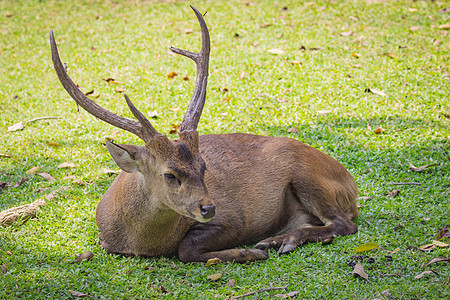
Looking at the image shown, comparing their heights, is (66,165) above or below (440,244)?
below

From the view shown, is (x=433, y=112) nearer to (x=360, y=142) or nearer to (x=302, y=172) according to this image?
(x=360, y=142)

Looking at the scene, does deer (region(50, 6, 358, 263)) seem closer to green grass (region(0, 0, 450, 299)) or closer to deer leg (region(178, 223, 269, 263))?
deer leg (region(178, 223, 269, 263))

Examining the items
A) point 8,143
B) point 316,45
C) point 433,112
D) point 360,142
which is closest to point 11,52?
point 8,143

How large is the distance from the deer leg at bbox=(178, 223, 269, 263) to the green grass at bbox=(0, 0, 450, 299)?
12cm

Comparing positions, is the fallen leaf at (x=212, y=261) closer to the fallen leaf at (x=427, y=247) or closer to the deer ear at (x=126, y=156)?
the deer ear at (x=126, y=156)

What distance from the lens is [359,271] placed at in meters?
4.07

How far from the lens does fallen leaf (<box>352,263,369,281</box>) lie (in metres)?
4.03

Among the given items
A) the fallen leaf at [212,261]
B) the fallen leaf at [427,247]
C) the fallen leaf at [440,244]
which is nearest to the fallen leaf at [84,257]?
the fallen leaf at [212,261]

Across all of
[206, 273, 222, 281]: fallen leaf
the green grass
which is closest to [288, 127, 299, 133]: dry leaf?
the green grass

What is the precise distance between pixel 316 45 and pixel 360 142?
3560mm

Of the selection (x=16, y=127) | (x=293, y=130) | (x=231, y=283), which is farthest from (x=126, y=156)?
(x=16, y=127)

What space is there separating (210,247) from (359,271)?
1.33 meters

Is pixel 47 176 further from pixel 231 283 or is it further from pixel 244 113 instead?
pixel 231 283

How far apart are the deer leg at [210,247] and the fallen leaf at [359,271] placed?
0.81 metres
